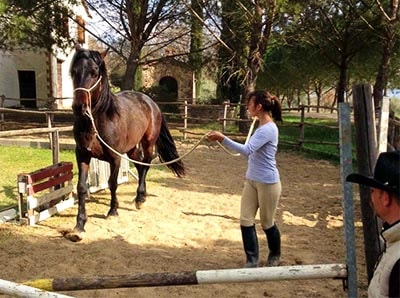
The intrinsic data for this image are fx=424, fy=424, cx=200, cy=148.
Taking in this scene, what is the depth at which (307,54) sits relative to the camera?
16891 millimetres

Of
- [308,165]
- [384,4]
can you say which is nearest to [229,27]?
A: [384,4]

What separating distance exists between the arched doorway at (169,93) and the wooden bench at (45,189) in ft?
52.8

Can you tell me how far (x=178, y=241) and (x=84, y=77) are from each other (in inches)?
74.8

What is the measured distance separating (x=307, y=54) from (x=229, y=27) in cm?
529

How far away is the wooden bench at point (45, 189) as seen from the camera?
4.67 m

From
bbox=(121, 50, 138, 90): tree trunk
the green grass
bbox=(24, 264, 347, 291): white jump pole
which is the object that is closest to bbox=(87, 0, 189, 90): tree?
Result: bbox=(121, 50, 138, 90): tree trunk

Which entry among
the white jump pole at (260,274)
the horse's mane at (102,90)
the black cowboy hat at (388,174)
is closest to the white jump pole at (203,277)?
the white jump pole at (260,274)

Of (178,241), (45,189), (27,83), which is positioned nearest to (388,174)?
(178,241)

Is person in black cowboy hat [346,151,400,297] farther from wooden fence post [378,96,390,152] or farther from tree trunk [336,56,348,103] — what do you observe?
tree trunk [336,56,348,103]

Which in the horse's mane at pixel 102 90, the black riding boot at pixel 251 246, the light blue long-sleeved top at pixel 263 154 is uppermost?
the horse's mane at pixel 102 90

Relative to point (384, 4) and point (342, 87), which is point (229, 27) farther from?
point (342, 87)

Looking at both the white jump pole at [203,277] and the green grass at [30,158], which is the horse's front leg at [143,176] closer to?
the green grass at [30,158]

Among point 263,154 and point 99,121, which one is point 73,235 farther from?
point 263,154

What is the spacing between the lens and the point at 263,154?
3344mm
